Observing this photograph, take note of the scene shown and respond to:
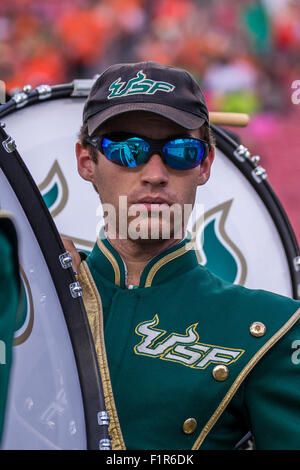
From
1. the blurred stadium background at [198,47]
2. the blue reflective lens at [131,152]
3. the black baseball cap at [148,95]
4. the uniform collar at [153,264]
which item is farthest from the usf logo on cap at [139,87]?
the blurred stadium background at [198,47]

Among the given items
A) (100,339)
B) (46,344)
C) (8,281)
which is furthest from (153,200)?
(8,281)

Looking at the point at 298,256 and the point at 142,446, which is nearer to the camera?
the point at 142,446

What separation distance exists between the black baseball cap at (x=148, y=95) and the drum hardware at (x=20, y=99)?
27 cm

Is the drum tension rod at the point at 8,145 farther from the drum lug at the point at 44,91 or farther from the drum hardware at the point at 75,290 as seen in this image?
the drum lug at the point at 44,91

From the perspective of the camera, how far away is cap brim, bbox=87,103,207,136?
63.4 inches

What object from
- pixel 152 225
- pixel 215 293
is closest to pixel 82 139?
pixel 152 225

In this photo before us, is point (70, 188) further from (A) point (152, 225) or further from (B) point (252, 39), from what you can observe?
(B) point (252, 39)

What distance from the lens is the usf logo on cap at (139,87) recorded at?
5.40 ft

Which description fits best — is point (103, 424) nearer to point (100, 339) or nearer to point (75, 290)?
point (75, 290)

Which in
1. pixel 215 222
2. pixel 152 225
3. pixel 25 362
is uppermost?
pixel 215 222

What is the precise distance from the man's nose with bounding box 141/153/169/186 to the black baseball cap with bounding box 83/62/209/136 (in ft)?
0.28

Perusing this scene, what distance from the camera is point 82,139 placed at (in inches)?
70.0
